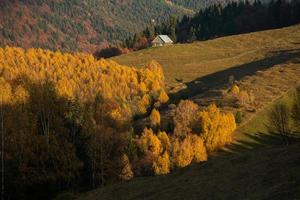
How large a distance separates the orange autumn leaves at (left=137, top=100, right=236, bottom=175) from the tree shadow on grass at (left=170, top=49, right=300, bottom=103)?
3635cm

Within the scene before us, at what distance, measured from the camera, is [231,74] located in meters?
152

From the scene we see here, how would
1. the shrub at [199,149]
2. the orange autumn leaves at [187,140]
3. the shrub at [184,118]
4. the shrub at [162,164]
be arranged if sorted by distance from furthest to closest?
the shrub at [184,118]
the orange autumn leaves at [187,140]
the shrub at [199,149]
the shrub at [162,164]

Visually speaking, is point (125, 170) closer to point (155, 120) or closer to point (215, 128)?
point (215, 128)

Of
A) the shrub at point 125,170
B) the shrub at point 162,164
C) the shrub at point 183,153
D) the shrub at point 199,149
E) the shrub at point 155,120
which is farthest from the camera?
the shrub at point 155,120

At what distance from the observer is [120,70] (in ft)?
559

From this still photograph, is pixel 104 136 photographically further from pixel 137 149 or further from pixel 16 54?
pixel 16 54

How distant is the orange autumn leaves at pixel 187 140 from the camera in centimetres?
8425

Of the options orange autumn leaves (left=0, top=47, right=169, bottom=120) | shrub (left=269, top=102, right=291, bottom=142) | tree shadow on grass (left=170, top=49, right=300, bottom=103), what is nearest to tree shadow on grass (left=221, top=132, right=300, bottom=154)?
shrub (left=269, top=102, right=291, bottom=142)

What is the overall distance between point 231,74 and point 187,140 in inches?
2769

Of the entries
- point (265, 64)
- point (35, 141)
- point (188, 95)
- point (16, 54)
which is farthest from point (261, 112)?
point (16, 54)

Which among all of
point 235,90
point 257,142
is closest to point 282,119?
point 257,142

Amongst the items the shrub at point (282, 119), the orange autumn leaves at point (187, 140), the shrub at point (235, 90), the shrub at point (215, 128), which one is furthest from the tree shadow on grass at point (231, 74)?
the shrub at point (282, 119)

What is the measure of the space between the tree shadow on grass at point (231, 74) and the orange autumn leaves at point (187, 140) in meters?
36.4

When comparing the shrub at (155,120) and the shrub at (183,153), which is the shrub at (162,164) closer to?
the shrub at (183,153)
